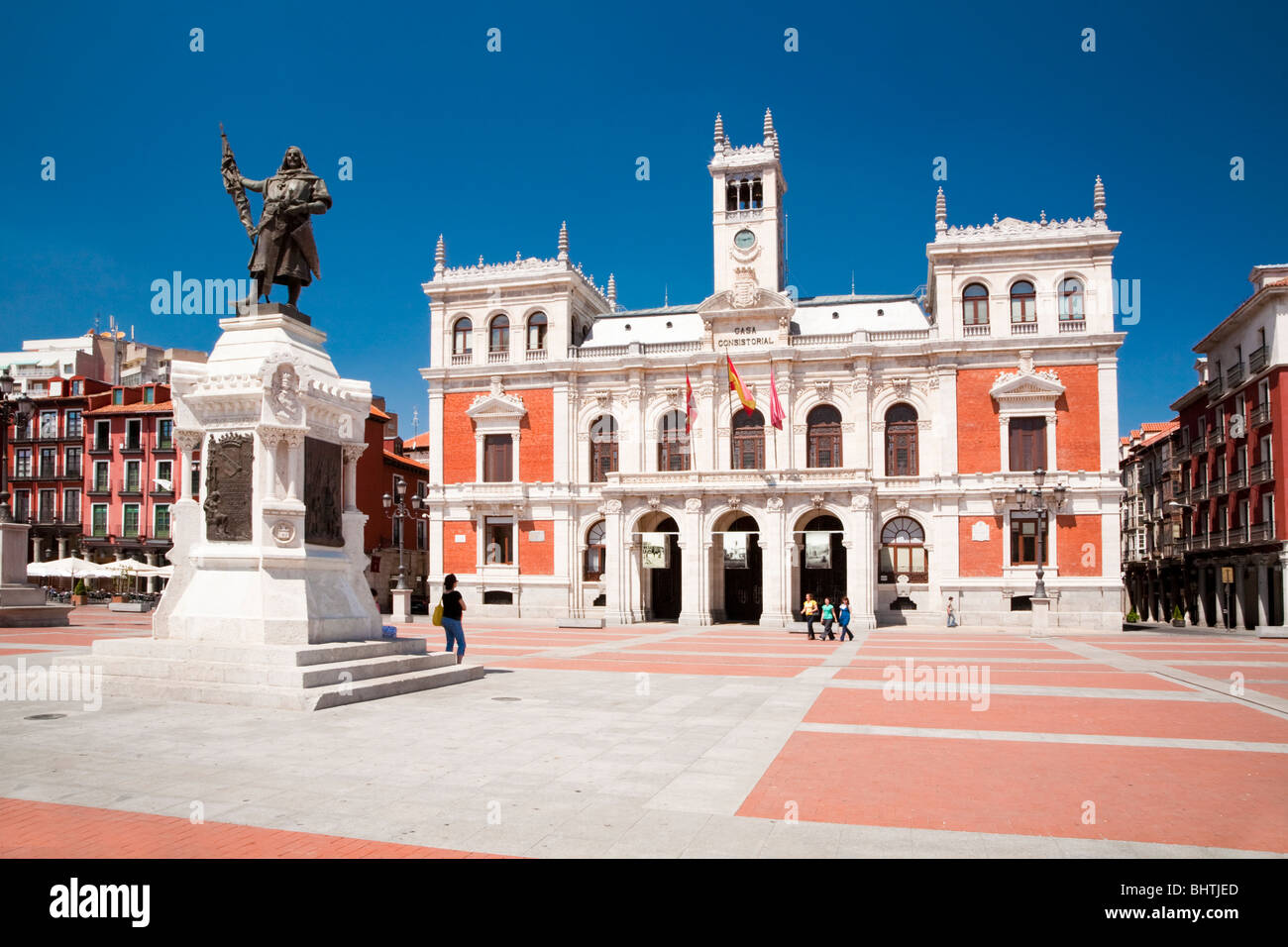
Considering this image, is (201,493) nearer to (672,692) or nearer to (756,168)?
(672,692)

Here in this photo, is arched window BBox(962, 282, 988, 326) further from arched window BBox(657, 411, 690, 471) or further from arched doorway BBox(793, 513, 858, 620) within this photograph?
arched window BBox(657, 411, 690, 471)

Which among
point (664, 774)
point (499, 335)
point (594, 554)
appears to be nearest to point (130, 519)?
point (499, 335)

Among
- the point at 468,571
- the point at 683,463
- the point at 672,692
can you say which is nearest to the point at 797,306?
the point at 683,463

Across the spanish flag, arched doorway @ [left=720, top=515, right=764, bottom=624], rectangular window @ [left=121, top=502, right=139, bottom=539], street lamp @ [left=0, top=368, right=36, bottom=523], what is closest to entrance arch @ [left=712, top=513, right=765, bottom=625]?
arched doorway @ [left=720, top=515, right=764, bottom=624]

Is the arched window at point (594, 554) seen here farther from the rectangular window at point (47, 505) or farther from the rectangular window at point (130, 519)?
the rectangular window at point (47, 505)

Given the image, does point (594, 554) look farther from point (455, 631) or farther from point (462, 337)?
point (455, 631)

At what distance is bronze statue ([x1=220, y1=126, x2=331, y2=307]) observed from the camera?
50.0 feet

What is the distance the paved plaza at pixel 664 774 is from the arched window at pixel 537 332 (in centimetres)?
3289

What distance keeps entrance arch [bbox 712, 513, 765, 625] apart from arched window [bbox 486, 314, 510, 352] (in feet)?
49.8

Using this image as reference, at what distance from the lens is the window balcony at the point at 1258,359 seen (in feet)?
141

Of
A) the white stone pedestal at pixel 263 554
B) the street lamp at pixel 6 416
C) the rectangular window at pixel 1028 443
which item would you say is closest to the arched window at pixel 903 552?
the rectangular window at pixel 1028 443

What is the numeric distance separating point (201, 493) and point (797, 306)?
3935 cm

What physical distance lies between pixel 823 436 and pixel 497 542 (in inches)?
678

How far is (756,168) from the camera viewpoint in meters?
48.9
